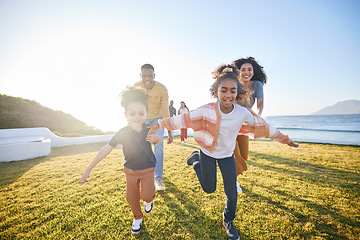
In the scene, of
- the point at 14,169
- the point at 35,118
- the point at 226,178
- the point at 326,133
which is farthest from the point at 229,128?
the point at 326,133

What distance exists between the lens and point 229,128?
1.98 meters

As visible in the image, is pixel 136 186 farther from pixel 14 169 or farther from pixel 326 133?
pixel 326 133

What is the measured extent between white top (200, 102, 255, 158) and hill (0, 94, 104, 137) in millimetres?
13612

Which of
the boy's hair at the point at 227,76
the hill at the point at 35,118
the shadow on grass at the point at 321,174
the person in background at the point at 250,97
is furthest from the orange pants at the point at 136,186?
→ the hill at the point at 35,118

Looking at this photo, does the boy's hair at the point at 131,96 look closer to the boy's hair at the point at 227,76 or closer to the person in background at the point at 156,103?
the person in background at the point at 156,103

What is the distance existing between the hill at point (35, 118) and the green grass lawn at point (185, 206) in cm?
896

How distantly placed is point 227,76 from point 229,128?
0.79m

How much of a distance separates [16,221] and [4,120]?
12379 millimetres

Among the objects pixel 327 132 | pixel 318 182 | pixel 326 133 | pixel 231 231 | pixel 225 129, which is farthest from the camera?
pixel 327 132

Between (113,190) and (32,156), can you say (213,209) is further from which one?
(32,156)

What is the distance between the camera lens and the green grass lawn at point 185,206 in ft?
6.55

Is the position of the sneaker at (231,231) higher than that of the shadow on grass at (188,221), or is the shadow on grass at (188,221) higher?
the sneaker at (231,231)

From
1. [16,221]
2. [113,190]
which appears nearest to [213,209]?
[113,190]

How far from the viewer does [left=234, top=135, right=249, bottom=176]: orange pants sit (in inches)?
113
